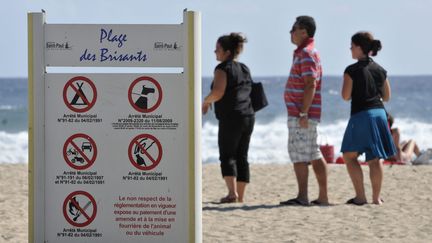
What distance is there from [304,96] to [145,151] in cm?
298

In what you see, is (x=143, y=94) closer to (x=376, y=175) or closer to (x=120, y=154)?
(x=120, y=154)

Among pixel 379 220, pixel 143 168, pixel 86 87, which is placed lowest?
pixel 379 220

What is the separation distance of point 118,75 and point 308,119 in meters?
3.15

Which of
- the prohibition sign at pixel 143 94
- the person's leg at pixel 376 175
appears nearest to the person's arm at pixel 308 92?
the person's leg at pixel 376 175

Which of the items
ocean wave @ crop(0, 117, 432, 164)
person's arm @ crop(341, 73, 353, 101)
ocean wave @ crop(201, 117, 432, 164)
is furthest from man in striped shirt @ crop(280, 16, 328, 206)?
ocean wave @ crop(201, 117, 432, 164)

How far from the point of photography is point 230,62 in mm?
9500

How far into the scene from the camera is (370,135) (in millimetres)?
9422

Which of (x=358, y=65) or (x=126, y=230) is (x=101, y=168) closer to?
(x=126, y=230)

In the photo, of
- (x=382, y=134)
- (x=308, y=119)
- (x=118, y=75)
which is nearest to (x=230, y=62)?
(x=308, y=119)

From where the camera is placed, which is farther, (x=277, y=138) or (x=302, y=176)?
(x=277, y=138)

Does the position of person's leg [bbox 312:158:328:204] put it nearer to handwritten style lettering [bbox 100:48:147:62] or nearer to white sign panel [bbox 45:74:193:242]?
white sign panel [bbox 45:74:193:242]

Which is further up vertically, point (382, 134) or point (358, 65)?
point (358, 65)

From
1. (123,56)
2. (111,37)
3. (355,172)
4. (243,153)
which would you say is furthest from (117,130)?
(355,172)

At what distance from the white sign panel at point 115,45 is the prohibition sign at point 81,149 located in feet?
1.53
